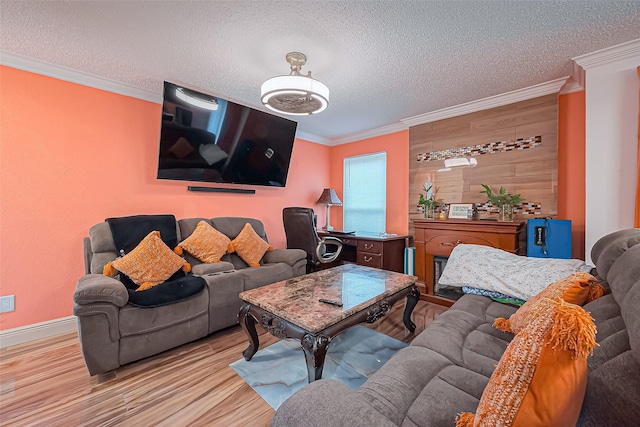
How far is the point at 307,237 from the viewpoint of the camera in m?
3.13

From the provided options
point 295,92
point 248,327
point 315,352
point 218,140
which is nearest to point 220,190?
point 218,140

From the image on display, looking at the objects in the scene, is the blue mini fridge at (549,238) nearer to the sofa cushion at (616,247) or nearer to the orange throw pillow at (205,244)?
the sofa cushion at (616,247)

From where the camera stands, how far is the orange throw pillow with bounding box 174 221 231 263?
8.74 ft

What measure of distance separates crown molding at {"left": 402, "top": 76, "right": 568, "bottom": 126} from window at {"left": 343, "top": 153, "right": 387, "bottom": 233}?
797mm

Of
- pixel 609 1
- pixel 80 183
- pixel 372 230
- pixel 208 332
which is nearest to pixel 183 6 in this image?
pixel 80 183

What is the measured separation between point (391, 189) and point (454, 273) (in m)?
1.94

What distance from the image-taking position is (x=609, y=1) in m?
1.60

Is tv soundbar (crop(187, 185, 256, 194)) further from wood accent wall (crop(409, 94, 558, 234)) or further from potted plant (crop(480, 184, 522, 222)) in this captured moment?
potted plant (crop(480, 184, 522, 222))

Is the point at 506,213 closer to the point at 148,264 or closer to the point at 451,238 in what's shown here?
the point at 451,238

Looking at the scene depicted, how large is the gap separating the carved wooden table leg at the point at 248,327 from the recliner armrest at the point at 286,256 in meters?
1.09

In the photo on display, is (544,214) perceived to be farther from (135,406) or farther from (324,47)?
(135,406)

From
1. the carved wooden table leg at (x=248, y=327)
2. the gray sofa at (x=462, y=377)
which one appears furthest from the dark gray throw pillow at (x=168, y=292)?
the gray sofa at (x=462, y=377)

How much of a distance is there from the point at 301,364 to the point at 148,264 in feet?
4.82

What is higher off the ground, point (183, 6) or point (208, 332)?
point (183, 6)
